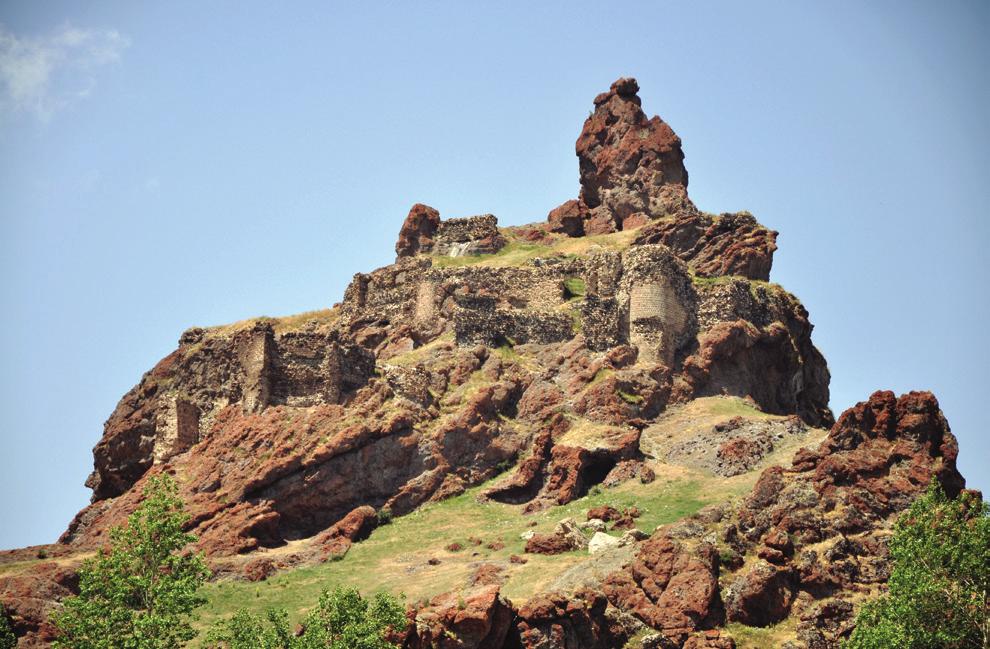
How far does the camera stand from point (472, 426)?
85250mm

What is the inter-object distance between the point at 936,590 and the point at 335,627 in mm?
22159

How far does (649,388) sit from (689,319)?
298 inches

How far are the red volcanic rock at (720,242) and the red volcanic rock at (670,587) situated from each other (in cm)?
4387

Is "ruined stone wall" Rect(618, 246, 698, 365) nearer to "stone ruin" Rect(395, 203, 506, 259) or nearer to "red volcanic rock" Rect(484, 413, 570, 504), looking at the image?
"red volcanic rock" Rect(484, 413, 570, 504)

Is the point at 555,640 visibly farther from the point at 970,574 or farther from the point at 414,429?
the point at 414,429

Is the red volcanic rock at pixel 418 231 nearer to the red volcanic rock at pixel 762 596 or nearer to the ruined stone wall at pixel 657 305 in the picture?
the ruined stone wall at pixel 657 305

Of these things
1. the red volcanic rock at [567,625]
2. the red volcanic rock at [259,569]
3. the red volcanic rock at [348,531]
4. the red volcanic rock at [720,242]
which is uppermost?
the red volcanic rock at [720,242]

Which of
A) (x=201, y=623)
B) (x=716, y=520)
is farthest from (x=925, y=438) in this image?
(x=201, y=623)

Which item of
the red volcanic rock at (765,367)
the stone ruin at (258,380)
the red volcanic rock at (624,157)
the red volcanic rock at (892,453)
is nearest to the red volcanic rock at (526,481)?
the stone ruin at (258,380)

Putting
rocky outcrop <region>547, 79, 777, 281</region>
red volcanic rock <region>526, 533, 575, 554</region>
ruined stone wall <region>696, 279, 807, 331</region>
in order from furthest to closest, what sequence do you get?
rocky outcrop <region>547, 79, 777, 281</region>
ruined stone wall <region>696, 279, 807, 331</region>
red volcanic rock <region>526, 533, 575, 554</region>

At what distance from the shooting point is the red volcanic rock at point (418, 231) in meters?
120

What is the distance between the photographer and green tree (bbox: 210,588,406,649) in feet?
180

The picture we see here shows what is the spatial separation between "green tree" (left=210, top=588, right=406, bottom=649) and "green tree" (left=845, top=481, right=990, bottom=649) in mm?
17132

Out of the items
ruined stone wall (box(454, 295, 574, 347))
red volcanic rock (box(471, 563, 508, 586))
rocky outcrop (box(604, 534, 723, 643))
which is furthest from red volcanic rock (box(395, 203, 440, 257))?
rocky outcrop (box(604, 534, 723, 643))
